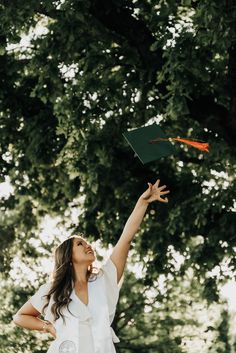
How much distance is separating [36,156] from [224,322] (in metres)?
17.4

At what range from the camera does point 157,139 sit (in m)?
7.00

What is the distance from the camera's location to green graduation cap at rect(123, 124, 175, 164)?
272 inches

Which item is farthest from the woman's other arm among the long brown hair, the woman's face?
the woman's face

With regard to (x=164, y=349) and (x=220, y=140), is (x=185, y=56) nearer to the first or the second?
(x=220, y=140)

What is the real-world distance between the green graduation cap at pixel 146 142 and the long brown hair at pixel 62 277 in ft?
3.22

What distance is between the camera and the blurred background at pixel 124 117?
457 inches

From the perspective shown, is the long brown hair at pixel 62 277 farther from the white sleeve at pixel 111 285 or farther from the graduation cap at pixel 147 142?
the graduation cap at pixel 147 142

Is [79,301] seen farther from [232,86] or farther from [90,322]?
[232,86]

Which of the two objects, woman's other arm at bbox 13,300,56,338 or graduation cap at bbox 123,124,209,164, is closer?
woman's other arm at bbox 13,300,56,338

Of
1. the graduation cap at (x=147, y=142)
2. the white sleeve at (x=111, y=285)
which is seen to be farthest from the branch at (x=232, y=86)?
the white sleeve at (x=111, y=285)

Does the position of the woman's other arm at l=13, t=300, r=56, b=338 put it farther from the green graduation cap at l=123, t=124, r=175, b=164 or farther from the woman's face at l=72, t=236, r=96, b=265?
the green graduation cap at l=123, t=124, r=175, b=164

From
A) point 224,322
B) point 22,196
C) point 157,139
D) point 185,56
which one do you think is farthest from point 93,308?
point 224,322

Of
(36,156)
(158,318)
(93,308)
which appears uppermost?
(158,318)

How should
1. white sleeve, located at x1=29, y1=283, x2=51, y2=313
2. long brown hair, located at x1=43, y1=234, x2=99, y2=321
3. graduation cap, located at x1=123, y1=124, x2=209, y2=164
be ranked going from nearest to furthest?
long brown hair, located at x1=43, y1=234, x2=99, y2=321, white sleeve, located at x1=29, y1=283, x2=51, y2=313, graduation cap, located at x1=123, y1=124, x2=209, y2=164
